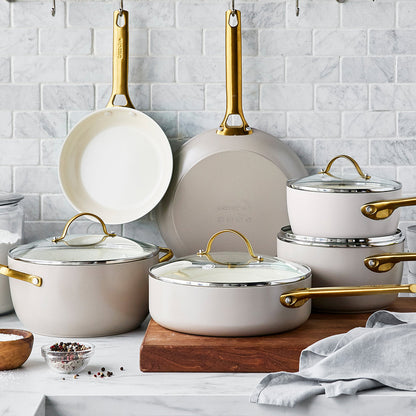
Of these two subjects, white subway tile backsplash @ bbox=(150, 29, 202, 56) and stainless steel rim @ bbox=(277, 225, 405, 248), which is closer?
stainless steel rim @ bbox=(277, 225, 405, 248)

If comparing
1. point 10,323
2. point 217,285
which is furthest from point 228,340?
point 10,323

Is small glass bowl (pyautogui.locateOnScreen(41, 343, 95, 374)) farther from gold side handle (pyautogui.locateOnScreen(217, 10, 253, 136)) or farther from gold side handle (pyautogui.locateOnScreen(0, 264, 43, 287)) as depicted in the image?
gold side handle (pyautogui.locateOnScreen(217, 10, 253, 136))

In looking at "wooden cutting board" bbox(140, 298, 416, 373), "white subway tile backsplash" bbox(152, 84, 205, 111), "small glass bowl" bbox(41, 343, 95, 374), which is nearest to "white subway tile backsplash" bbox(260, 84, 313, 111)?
"white subway tile backsplash" bbox(152, 84, 205, 111)

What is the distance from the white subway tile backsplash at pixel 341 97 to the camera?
1.93 meters

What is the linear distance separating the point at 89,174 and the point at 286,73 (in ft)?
1.92

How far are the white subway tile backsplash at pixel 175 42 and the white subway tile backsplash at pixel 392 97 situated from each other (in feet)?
1.57

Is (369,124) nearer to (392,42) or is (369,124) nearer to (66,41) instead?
(392,42)

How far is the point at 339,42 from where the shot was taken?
1917mm

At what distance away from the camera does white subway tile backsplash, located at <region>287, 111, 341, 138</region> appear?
194 cm

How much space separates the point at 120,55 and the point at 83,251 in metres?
0.57

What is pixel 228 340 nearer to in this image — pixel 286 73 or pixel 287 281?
pixel 287 281

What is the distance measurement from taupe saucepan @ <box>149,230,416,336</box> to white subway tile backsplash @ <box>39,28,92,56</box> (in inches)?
29.4

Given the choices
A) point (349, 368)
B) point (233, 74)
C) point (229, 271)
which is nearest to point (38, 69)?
point (233, 74)

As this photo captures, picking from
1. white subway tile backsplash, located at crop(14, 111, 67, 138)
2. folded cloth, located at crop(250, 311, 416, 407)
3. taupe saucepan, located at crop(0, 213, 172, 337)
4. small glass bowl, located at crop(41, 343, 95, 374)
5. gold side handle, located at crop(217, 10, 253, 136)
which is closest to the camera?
folded cloth, located at crop(250, 311, 416, 407)
